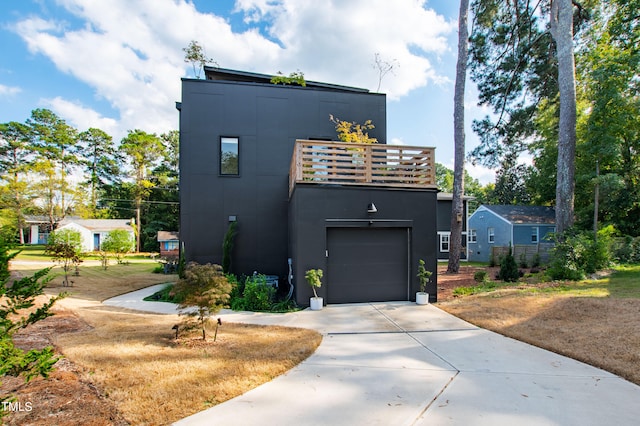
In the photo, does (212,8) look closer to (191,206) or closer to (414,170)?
(191,206)

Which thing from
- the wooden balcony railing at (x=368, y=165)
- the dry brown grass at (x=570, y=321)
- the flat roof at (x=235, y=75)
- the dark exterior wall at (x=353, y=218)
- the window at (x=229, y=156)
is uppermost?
the flat roof at (x=235, y=75)

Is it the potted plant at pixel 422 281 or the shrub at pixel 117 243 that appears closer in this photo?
the potted plant at pixel 422 281

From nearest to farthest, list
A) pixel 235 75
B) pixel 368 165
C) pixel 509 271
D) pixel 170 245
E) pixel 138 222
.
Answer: pixel 368 165, pixel 509 271, pixel 235 75, pixel 170 245, pixel 138 222

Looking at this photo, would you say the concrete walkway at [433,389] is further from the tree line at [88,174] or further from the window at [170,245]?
the tree line at [88,174]

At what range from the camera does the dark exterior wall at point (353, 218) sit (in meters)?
6.98

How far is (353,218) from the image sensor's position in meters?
7.22

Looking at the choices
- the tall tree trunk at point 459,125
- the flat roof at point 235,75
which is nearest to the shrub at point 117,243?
the flat roof at point 235,75

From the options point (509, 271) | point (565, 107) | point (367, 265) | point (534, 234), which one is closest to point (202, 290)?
point (367, 265)

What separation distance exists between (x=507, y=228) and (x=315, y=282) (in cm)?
2045

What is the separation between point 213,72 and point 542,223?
23.9 m

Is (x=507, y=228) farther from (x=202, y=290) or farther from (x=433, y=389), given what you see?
(x=202, y=290)

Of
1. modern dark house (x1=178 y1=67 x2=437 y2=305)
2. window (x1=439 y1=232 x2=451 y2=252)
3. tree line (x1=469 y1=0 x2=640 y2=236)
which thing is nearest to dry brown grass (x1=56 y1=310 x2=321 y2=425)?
modern dark house (x1=178 y1=67 x2=437 y2=305)

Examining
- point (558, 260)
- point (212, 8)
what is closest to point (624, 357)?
point (558, 260)

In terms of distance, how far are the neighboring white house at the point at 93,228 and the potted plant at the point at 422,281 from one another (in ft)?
107
